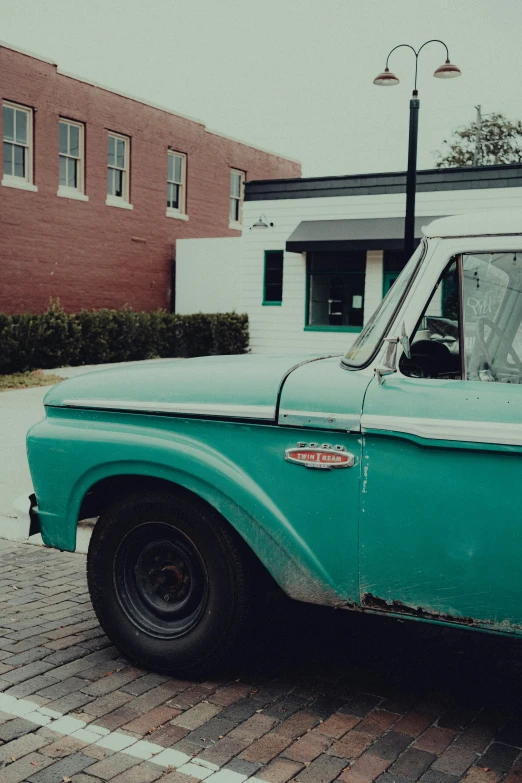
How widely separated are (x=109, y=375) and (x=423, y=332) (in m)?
1.62

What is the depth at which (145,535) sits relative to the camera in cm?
416

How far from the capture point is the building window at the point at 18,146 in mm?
23094

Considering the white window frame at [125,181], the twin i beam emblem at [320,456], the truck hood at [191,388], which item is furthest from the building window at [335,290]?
the twin i beam emblem at [320,456]

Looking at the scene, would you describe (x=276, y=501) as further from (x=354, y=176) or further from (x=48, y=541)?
(x=354, y=176)

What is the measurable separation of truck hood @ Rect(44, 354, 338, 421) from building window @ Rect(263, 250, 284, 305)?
19888 millimetres

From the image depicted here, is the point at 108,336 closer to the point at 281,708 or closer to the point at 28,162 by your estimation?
the point at 28,162

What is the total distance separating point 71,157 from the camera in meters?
25.0

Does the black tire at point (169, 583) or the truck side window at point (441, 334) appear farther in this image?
the black tire at point (169, 583)

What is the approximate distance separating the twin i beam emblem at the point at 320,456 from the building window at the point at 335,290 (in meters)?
19.1

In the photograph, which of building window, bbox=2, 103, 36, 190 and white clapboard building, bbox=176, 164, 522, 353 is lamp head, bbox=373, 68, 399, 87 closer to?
white clapboard building, bbox=176, 164, 522, 353

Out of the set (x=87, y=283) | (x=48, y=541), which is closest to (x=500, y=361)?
(x=48, y=541)

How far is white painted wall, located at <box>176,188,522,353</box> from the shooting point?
830 inches

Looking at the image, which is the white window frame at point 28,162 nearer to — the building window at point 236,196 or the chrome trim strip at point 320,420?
the building window at point 236,196

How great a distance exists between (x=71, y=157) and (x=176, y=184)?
5.11m
